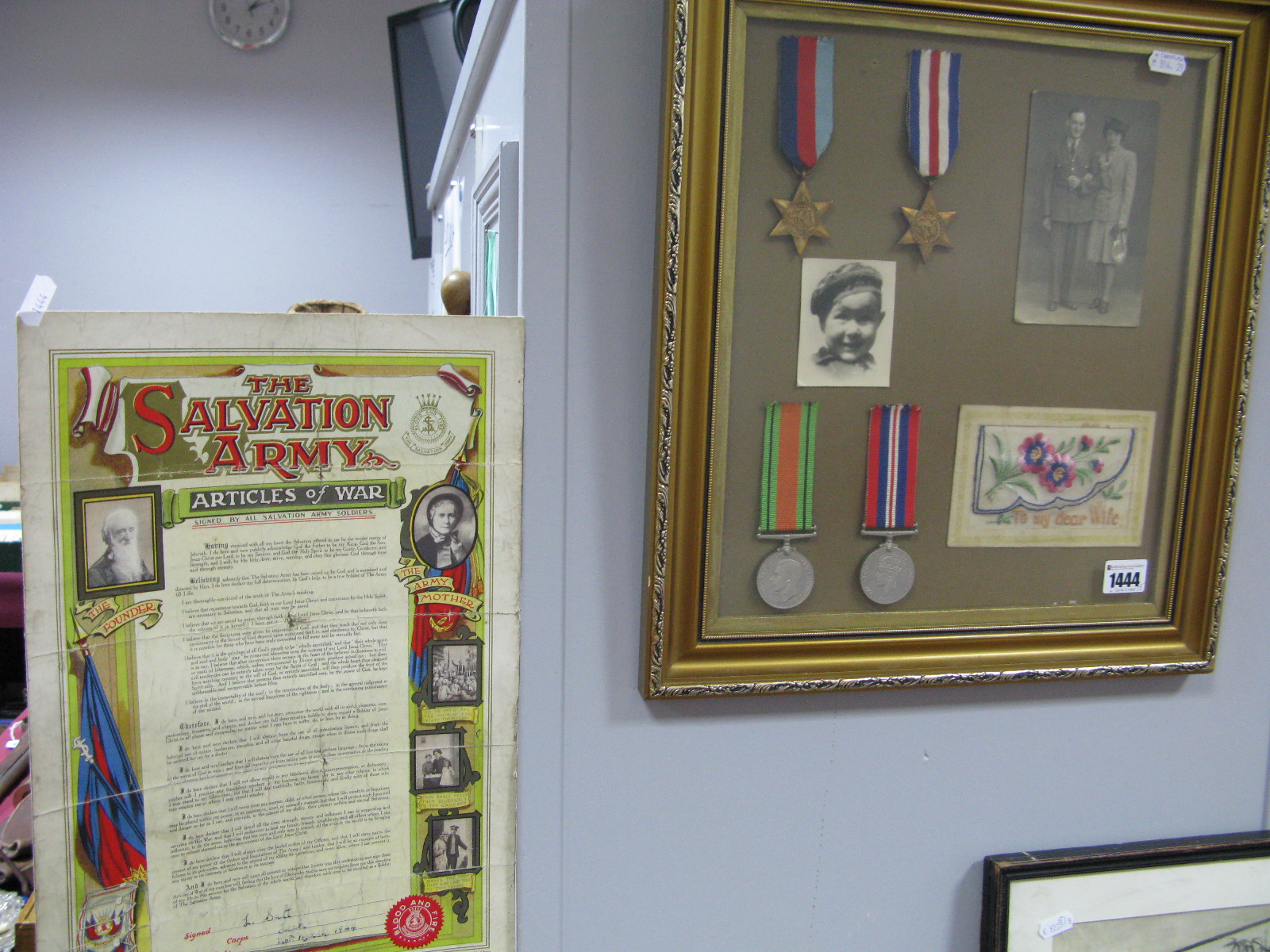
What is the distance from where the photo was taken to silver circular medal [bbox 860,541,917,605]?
0.77 meters

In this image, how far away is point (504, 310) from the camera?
0.82 metres

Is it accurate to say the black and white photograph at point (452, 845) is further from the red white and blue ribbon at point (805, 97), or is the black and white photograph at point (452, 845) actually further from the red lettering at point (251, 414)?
the red white and blue ribbon at point (805, 97)

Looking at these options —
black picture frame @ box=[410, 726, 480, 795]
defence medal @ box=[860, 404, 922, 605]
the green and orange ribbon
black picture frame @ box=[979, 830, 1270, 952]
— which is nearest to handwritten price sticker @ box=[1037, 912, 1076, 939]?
black picture frame @ box=[979, 830, 1270, 952]

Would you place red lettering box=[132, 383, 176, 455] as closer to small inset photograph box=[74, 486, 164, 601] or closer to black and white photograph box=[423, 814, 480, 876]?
small inset photograph box=[74, 486, 164, 601]

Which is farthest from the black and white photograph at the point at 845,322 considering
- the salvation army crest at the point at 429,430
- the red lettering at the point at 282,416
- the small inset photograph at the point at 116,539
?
the small inset photograph at the point at 116,539

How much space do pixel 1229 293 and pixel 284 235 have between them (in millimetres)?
3457

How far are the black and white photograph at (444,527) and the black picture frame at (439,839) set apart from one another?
0.23 metres

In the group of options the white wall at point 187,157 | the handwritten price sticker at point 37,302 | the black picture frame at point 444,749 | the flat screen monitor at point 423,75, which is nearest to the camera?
the handwritten price sticker at point 37,302

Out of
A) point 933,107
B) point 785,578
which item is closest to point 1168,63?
point 933,107

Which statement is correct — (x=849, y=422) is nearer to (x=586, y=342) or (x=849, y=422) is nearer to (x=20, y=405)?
(x=586, y=342)

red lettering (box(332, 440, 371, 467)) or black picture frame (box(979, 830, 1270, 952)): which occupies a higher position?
red lettering (box(332, 440, 371, 467))

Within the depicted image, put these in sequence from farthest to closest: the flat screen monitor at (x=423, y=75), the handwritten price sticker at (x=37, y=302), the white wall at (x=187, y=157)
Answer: the white wall at (x=187, y=157) < the flat screen monitor at (x=423, y=75) < the handwritten price sticker at (x=37, y=302)

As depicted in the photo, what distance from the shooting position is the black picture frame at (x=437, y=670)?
0.73m

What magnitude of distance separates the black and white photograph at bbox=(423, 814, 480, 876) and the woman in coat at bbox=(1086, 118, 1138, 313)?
2.49 ft
